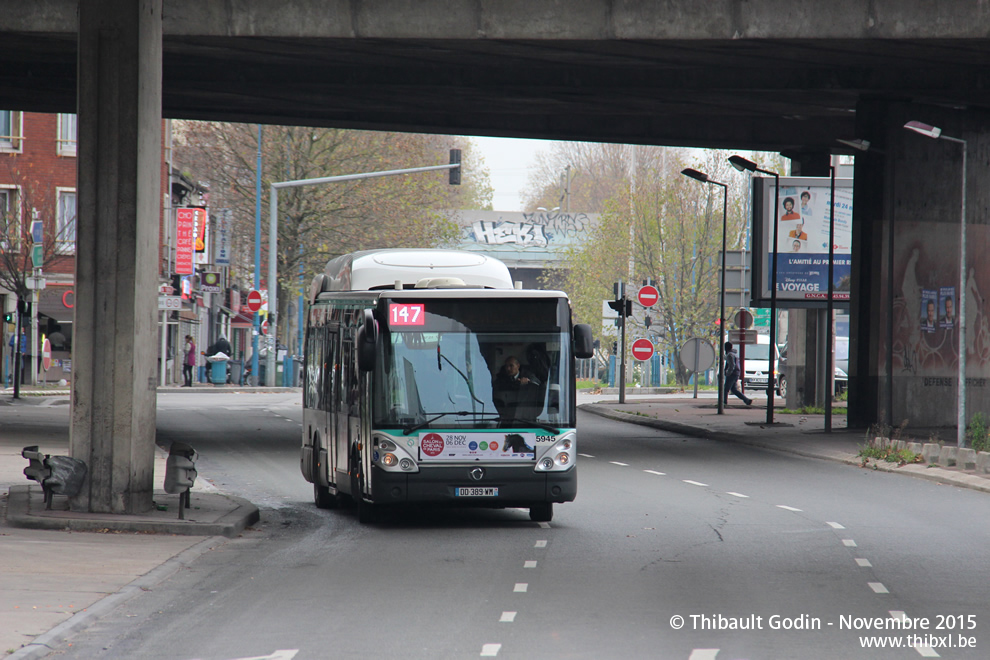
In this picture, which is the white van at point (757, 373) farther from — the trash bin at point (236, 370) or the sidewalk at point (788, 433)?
the trash bin at point (236, 370)

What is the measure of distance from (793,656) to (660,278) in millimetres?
50905

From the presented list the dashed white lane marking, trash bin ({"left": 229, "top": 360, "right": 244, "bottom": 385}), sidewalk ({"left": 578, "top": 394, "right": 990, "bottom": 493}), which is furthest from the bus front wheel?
trash bin ({"left": 229, "top": 360, "right": 244, "bottom": 385})

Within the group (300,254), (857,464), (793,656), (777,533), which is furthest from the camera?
(300,254)

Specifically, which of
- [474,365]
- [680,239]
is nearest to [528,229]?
[680,239]

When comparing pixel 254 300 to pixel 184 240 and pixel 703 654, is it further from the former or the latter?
pixel 703 654

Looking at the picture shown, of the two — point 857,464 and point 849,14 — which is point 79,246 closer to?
point 849,14

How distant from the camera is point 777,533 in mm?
14281

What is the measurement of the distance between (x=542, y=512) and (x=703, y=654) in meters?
7.10

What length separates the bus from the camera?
14.1 m

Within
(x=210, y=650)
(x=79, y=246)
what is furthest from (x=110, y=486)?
(x=210, y=650)

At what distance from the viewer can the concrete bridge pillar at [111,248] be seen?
14242 millimetres

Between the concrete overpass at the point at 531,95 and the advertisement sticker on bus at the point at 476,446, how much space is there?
294 cm

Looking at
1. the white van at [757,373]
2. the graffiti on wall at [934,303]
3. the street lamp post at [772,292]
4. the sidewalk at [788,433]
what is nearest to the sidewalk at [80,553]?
the sidewalk at [788,433]

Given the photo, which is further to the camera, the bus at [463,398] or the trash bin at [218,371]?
the trash bin at [218,371]
